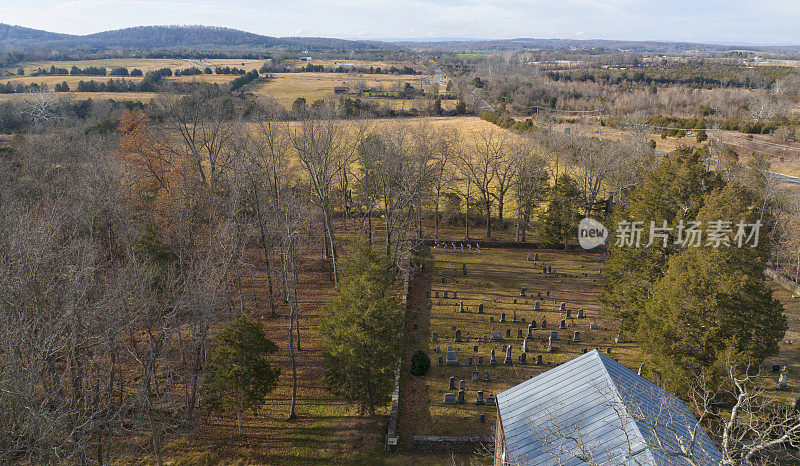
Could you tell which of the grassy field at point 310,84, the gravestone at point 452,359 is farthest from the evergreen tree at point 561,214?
the grassy field at point 310,84

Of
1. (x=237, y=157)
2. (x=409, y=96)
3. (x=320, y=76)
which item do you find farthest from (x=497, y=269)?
(x=320, y=76)

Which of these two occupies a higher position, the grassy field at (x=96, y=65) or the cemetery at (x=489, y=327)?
the grassy field at (x=96, y=65)

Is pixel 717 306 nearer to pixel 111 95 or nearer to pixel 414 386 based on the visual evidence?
pixel 414 386

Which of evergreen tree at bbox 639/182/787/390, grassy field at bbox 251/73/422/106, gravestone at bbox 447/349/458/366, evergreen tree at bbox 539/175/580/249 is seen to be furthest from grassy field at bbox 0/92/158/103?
evergreen tree at bbox 639/182/787/390

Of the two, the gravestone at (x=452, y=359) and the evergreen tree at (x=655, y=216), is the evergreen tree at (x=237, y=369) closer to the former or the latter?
the gravestone at (x=452, y=359)

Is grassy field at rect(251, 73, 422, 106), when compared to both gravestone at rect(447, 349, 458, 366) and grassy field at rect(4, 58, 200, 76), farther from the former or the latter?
gravestone at rect(447, 349, 458, 366)
